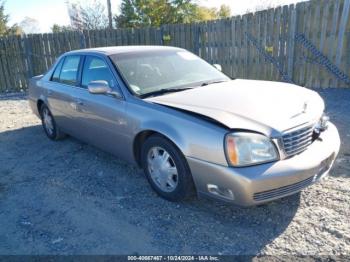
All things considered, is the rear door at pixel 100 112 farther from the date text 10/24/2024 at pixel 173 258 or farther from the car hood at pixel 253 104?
the date text 10/24/2024 at pixel 173 258

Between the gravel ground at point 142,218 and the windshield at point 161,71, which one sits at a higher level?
the windshield at point 161,71

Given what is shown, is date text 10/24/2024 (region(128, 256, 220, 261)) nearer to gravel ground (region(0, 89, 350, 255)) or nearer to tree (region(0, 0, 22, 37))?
gravel ground (region(0, 89, 350, 255))

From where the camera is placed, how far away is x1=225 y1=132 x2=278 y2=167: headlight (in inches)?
105

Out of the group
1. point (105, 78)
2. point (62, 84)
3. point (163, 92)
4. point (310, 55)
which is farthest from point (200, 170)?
point (310, 55)

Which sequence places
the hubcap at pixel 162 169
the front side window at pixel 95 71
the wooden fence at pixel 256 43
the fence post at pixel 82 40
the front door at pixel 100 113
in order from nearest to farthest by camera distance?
the hubcap at pixel 162 169, the front door at pixel 100 113, the front side window at pixel 95 71, the wooden fence at pixel 256 43, the fence post at pixel 82 40

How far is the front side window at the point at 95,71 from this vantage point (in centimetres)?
391

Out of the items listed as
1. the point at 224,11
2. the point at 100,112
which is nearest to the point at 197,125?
the point at 100,112

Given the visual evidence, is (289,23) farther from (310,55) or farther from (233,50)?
(233,50)

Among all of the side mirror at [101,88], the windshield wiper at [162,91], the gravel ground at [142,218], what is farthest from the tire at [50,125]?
the windshield wiper at [162,91]

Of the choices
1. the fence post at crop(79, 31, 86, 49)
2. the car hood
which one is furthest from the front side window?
the fence post at crop(79, 31, 86, 49)

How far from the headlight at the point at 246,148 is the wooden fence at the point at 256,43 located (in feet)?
20.8

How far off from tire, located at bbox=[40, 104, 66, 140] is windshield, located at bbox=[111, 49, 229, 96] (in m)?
2.16

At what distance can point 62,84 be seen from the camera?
498cm

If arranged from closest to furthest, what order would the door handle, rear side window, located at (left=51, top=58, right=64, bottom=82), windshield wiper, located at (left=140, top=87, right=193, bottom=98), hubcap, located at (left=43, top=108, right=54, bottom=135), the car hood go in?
the car hood, windshield wiper, located at (left=140, top=87, right=193, bottom=98), the door handle, rear side window, located at (left=51, top=58, right=64, bottom=82), hubcap, located at (left=43, top=108, right=54, bottom=135)
